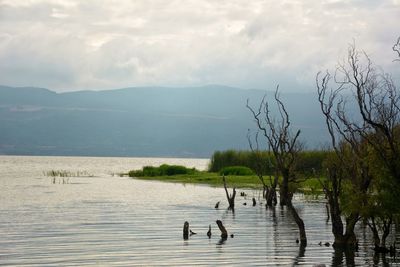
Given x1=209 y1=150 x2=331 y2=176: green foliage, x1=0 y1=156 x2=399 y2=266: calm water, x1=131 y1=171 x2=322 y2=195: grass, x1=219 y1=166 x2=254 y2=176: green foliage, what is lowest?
x1=0 y1=156 x2=399 y2=266: calm water

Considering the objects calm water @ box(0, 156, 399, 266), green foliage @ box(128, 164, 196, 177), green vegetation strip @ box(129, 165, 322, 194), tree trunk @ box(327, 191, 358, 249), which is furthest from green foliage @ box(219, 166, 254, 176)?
tree trunk @ box(327, 191, 358, 249)

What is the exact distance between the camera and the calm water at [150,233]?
34.2 m

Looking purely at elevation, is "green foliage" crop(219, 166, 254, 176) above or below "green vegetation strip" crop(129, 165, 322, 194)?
above

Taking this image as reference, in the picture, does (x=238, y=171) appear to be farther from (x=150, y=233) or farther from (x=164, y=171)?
(x=150, y=233)

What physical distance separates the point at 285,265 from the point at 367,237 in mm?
11788

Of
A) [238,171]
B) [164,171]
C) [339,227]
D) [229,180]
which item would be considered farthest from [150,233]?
[164,171]

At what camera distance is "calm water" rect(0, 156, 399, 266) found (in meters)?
34.2

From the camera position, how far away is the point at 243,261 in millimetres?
33844

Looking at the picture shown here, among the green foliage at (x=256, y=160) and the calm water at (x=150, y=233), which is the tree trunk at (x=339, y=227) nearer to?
the calm water at (x=150, y=233)

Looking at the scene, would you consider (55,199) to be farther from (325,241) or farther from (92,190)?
(325,241)

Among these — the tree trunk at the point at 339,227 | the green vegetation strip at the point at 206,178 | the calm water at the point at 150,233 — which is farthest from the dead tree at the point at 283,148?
the green vegetation strip at the point at 206,178

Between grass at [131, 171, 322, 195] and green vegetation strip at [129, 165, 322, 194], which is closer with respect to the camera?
grass at [131, 171, 322, 195]

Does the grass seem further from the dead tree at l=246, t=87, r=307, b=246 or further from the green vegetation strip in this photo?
the dead tree at l=246, t=87, r=307, b=246

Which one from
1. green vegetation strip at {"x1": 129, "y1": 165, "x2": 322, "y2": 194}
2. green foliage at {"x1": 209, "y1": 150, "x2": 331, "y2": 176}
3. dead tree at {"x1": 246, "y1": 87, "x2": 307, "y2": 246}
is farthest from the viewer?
green foliage at {"x1": 209, "y1": 150, "x2": 331, "y2": 176}
